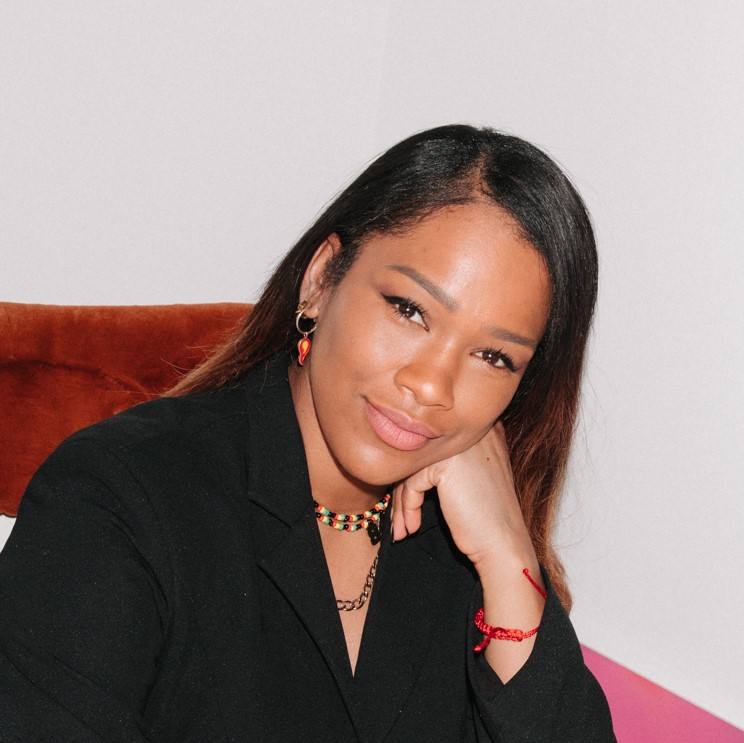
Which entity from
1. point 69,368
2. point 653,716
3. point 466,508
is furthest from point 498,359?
point 653,716

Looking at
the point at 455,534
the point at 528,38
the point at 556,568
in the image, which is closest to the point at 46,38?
the point at 528,38

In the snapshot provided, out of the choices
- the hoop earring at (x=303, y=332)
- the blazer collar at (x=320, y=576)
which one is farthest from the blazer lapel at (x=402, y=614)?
the hoop earring at (x=303, y=332)

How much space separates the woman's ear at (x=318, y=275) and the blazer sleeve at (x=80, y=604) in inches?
15.8

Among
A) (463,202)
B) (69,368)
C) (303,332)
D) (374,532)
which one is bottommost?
(374,532)

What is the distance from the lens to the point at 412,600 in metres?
1.60

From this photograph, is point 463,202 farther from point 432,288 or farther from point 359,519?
point 359,519

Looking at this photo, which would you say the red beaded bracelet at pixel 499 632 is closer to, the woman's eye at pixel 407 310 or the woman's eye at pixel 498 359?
the woman's eye at pixel 498 359

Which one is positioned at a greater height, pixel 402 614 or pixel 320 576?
pixel 320 576

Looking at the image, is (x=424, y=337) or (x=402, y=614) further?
(x=402, y=614)

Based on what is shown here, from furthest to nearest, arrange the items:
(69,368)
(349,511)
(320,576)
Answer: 1. (69,368)
2. (349,511)
3. (320,576)

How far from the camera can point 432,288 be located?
4.40 feet

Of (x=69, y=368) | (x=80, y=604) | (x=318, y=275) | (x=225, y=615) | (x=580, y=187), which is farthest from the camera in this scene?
(x=580, y=187)

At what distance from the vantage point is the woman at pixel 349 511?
3.88 feet

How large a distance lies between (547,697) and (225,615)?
0.51 m
